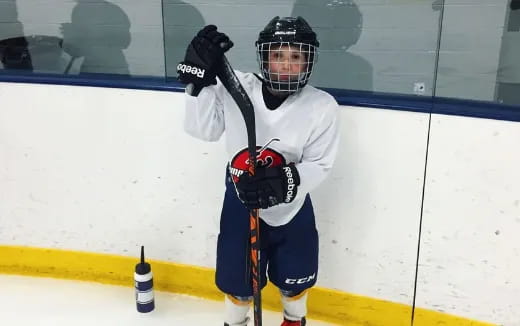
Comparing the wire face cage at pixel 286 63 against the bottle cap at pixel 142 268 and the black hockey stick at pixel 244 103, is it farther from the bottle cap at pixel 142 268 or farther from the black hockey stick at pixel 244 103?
the bottle cap at pixel 142 268

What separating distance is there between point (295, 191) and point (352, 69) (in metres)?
0.75

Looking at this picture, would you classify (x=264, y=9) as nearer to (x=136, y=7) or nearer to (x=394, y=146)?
(x=136, y=7)

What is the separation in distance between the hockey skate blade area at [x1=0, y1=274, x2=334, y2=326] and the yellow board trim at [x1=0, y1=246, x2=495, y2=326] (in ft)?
0.11

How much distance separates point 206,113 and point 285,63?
26cm

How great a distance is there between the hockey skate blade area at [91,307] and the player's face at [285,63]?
3.32 feet

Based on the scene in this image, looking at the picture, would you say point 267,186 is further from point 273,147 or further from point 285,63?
point 285,63

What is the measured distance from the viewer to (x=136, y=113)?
2.13 meters

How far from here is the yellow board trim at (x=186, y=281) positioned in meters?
2.02

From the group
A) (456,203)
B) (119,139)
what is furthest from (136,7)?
(456,203)

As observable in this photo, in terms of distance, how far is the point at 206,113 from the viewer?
1555 mm

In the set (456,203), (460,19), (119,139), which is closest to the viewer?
(456,203)

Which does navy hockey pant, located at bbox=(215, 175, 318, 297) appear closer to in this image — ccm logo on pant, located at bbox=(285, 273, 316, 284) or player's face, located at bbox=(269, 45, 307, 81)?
ccm logo on pant, located at bbox=(285, 273, 316, 284)

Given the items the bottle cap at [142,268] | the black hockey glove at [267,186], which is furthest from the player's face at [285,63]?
the bottle cap at [142,268]

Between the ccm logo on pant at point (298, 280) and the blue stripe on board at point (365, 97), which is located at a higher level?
the blue stripe on board at point (365, 97)
